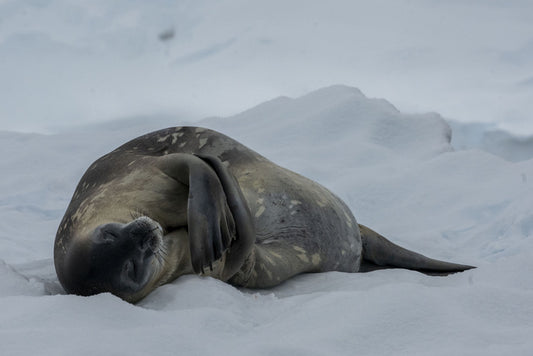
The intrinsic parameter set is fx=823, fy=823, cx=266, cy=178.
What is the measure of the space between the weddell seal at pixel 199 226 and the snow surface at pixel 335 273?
91mm

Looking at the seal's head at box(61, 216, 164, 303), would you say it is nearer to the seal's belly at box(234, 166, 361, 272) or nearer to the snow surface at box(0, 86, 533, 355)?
the snow surface at box(0, 86, 533, 355)

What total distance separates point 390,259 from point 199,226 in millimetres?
1351

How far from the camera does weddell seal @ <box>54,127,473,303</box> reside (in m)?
2.41

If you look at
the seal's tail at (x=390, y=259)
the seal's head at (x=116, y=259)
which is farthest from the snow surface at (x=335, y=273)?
the seal's tail at (x=390, y=259)

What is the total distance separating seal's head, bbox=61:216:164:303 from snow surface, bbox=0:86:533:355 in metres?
0.07

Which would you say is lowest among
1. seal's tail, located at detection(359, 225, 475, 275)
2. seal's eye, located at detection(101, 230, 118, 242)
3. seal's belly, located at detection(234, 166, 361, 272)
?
seal's tail, located at detection(359, 225, 475, 275)

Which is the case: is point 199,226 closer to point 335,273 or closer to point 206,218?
point 206,218

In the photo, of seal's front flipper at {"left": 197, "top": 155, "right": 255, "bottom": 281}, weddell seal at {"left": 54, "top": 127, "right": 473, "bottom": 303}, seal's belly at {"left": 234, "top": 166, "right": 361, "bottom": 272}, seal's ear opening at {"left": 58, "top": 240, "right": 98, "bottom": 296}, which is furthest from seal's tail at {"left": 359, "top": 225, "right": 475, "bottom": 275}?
seal's ear opening at {"left": 58, "top": 240, "right": 98, "bottom": 296}

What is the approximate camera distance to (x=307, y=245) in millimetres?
3238

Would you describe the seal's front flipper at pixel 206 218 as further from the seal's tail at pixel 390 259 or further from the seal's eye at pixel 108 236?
the seal's tail at pixel 390 259

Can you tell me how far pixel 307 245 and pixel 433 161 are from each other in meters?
2.50

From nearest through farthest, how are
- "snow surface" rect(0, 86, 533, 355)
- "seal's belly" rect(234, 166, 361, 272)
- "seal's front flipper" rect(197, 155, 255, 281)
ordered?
1. "snow surface" rect(0, 86, 533, 355)
2. "seal's front flipper" rect(197, 155, 255, 281)
3. "seal's belly" rect(234, 166, 361, 272)

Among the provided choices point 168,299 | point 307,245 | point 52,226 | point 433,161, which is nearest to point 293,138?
point 433,161

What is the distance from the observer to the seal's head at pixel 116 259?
7.64 feet
